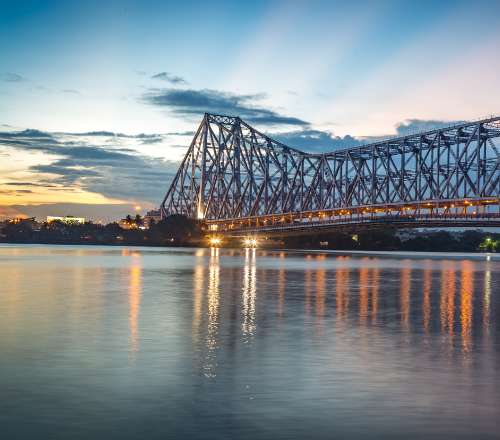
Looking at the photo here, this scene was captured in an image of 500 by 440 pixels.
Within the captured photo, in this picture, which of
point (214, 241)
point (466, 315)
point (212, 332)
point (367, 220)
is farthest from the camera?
point (214, 241)

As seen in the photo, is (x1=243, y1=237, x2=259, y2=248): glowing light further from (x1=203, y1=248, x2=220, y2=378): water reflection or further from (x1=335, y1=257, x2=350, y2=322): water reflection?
(x1=203, y1=248, x2=220, y2=378): water reflection

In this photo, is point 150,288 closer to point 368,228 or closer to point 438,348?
point 438,348

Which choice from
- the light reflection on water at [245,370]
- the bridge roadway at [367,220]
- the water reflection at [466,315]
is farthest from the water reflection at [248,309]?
the bridge roadway at [367,220]

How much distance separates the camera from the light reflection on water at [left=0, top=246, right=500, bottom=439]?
32.7 feet

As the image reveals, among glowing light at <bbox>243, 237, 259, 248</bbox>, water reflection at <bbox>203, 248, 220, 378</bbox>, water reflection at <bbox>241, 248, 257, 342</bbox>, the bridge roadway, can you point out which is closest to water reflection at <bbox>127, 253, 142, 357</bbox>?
water reflection at <bbox>203, 248, 220, 378</bbox>

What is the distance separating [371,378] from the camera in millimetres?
13250

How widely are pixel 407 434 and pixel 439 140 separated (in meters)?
111

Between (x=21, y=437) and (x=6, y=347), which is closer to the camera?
(x=21, y=437)

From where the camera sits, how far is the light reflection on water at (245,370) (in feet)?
32.7

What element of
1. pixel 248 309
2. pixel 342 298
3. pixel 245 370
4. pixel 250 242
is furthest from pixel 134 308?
pixel 250 242

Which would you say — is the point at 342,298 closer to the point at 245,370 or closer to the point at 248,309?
the point at 248,309

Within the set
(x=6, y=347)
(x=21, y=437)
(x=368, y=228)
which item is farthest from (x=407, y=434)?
(x=368, y=228)

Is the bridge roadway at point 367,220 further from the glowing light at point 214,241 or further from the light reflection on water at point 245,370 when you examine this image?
the light reflection on water at point 245,370

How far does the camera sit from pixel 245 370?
1380 cm
